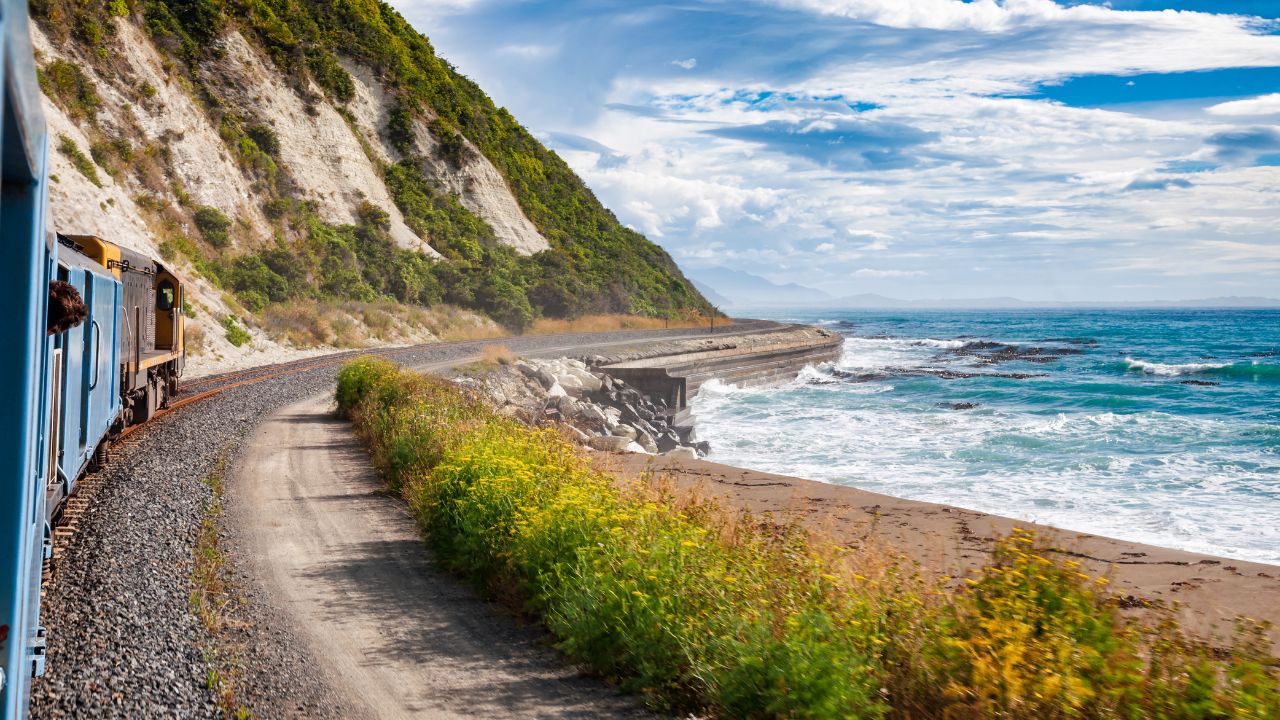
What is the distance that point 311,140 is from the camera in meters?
47.6

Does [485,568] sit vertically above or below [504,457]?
below

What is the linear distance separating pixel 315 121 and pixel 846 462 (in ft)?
124

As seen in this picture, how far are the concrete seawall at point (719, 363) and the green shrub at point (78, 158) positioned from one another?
1899cm

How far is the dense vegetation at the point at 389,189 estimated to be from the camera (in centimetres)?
3725

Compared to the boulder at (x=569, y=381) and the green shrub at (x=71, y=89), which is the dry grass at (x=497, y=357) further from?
the green shrub at (x=71, y=89)

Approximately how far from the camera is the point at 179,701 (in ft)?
19.3

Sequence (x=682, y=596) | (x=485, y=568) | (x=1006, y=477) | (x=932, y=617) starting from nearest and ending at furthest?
(x=932, y=617), (x=682, y=596), (x=485, y=568), (x=1006, y=477)

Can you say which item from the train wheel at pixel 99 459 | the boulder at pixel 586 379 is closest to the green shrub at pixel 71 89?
the boulder at pixel 586 379

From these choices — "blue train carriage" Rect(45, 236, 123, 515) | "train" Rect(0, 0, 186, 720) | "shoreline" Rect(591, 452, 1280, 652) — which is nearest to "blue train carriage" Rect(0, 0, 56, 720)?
"train" Rect(0, 0, 186, 720)

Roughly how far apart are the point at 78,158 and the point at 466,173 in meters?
30.7

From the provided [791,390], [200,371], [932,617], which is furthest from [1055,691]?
[791,390]

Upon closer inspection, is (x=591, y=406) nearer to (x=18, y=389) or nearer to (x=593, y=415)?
(x=593, y=415)

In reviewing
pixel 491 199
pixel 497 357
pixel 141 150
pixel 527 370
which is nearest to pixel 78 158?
pixel 141 150

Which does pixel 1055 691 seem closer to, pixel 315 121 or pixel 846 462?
pixel 846 462
